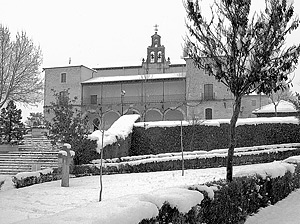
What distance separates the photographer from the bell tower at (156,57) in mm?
41938

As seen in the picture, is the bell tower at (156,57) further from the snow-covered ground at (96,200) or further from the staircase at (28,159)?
the snow-covered ground at (96,200)

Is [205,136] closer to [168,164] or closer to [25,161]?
[168,164]

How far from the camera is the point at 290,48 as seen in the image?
7.42 m

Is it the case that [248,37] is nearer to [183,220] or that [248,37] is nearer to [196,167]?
[183,220]

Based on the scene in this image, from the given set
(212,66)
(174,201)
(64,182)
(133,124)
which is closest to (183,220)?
(174,201)

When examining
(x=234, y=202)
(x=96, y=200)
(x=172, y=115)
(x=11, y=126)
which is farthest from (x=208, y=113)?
(x=234, y=202)

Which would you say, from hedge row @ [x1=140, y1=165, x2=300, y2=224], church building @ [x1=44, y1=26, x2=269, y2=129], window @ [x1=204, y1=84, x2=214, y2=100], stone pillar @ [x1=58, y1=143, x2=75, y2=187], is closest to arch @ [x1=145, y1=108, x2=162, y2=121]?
church building @ [x1=44, y1=26, x2=269, y2=129]

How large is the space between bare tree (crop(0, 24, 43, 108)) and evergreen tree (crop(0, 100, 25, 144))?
285 cm

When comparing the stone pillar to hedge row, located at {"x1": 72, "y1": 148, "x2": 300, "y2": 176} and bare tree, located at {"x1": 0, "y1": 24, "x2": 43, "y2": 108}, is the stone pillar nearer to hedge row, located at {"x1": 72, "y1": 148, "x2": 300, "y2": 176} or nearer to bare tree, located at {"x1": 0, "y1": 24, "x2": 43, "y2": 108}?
hedge row, located at {"x1": 72, "y1": 148, "x2": 300, "y2": 176}

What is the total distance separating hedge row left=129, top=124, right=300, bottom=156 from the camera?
64.0 ft

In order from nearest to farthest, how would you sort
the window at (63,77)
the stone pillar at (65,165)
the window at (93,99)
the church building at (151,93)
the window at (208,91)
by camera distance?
1. the stone pillar at (65,165)
2. the church building at (151,93)
3. the window at (208,91)
4. the window at (63,77)
5. the window at (93,99)

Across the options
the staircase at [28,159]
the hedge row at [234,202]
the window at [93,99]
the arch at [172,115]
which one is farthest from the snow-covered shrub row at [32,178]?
the window at [93,99]

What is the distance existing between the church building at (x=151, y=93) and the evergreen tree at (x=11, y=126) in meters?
11.7

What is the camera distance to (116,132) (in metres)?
18.5
